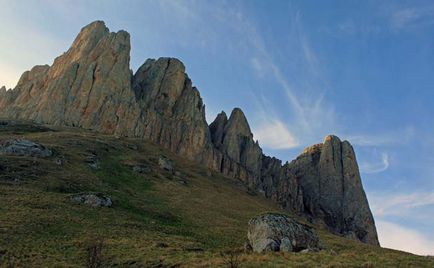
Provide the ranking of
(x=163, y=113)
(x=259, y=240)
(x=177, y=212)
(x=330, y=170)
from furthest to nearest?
(x=330, y=170), (x=163, y=113), (x=177, y=212), (x=259, y=240)

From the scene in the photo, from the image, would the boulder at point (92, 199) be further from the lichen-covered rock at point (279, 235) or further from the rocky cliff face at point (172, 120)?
the rocky cliff face at point (172, 120)

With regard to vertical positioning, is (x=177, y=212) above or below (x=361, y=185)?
below

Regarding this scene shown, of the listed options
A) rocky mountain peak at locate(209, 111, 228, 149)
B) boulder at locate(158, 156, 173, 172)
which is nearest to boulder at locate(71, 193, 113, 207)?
boulder at locate(158, 156, 173, 172)

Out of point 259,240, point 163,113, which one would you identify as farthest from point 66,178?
point 163,113

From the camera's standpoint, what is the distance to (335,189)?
180125mm

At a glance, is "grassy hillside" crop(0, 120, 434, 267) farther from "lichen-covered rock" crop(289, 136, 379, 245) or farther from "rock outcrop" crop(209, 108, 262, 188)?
"lichen-covered rock" crop(289, 136, 379, 245)

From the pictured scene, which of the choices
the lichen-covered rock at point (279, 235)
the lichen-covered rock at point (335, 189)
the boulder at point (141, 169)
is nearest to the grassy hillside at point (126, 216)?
the boulder at point (141, 169)

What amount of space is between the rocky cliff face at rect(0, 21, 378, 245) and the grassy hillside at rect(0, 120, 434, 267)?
1021 inches

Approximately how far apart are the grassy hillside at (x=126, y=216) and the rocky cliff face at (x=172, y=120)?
25.9 m

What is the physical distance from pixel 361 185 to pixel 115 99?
108066 millimetres

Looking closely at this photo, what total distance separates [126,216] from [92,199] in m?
5.85

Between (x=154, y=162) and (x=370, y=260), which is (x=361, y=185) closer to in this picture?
(x=154, y=162)

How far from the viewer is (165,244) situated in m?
39.7

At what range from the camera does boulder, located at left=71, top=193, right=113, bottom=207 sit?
2265 inches
